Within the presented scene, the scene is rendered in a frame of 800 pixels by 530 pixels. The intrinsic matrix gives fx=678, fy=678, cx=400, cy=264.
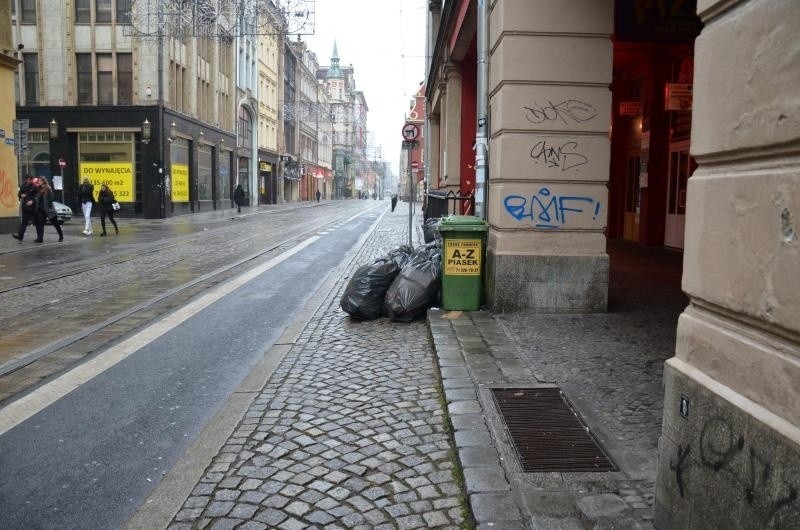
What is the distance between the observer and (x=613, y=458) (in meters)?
3.60

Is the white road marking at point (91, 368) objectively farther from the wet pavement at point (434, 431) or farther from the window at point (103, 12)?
the window at point (103, 12)

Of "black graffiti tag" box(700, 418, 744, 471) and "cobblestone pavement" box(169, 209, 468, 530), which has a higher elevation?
"black graffiti tag" box(700, 418, 744, 471)

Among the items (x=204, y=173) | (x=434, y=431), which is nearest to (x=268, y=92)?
(x=204, y=173)

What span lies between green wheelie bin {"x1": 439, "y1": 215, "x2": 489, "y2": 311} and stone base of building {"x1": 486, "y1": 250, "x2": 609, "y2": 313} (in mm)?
325

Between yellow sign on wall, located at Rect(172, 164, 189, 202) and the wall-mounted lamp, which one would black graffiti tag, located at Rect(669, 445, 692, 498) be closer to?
the wall-mounted lamp

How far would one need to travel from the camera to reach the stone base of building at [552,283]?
748cm

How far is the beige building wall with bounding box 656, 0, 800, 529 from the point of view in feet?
6.48

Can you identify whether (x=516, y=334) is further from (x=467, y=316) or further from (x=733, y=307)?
(x=733, y=307)

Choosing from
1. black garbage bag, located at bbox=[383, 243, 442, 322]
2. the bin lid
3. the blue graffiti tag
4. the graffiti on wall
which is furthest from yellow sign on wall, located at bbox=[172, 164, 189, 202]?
the graffiti on wall

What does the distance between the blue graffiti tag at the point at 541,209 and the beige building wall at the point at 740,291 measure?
488cm

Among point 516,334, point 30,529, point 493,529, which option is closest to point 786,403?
point 493,529

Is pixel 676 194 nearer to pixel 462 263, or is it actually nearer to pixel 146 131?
pixel 462 263

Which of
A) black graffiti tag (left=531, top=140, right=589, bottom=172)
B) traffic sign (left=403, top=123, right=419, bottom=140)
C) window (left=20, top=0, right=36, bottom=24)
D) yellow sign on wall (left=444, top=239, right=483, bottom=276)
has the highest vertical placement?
window (left=20, top=0, right=36, bottom=24)

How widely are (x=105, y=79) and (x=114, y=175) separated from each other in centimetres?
444
